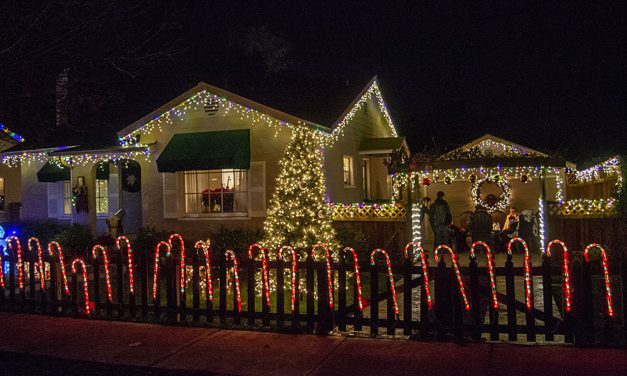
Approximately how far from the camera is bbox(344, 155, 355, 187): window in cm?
1769

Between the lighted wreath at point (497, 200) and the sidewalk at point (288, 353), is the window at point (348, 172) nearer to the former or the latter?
the lighted wreath at point (497, 200)

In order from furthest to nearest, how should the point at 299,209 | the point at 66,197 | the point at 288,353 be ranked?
the point at 66,197 < the point at 299,209 < the point at 288,353

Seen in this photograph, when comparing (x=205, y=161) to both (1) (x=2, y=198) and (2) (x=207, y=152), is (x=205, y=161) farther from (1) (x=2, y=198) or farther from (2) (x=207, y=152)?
(1) (x=2, y=198)

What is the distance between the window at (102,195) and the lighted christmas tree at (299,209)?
1080 centimetres

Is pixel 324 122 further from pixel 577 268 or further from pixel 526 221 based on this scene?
pixel 577 268

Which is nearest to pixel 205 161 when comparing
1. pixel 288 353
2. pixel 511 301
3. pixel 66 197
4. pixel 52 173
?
pixel 52 173

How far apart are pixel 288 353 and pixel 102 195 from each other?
50.1ft

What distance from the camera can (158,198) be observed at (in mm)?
16531

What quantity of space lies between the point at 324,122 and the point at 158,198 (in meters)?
5.07

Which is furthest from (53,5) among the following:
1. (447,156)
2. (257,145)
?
(447,156)

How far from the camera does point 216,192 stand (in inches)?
637

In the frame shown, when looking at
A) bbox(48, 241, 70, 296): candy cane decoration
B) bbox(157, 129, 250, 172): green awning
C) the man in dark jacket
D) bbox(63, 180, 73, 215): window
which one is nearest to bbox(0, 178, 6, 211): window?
bbox(63, 180, 73, 215): window

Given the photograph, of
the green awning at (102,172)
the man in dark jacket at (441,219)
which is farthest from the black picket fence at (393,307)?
the green awning at (102,172)

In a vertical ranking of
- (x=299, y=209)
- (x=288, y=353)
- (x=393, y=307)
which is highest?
(x=299, y=209)
